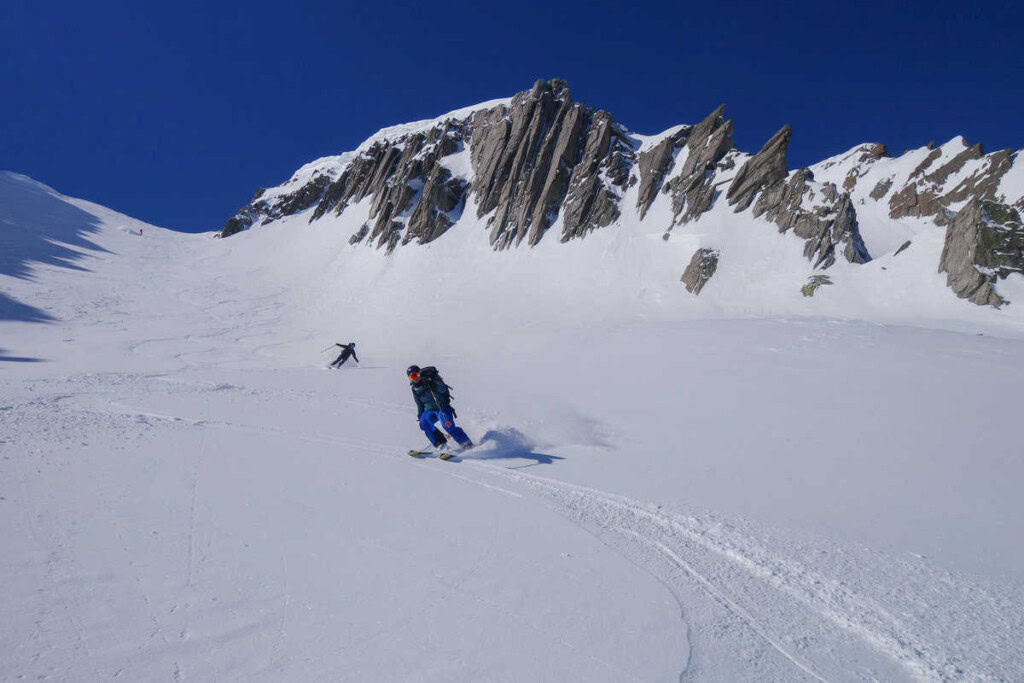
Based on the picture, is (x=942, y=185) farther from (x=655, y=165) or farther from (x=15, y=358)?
(x=15, y=358)

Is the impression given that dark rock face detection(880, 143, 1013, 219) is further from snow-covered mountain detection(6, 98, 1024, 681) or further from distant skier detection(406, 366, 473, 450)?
distant skier detection(406, 366, 473, 450)

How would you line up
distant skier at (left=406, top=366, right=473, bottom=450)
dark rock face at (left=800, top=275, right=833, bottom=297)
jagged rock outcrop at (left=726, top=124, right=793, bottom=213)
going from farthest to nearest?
jagged rock outcrop at (left=726, top=124, right=793, bottom=213) → dark rock face at (left=800, top=275, right=833, bottom=297) → distant skier at (left=406, top=366, right=473, bottom=450)

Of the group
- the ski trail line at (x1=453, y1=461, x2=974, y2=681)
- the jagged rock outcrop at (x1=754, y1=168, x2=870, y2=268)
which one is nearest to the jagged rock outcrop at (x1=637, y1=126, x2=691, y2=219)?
the jagged rock outcrop at (x1=754, y1=168, x2=870, y2=268)

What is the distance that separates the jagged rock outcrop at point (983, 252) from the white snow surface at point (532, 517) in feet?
26.6

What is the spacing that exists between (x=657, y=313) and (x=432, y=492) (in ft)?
72.9

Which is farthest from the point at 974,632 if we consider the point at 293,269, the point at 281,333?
the point at 293,269

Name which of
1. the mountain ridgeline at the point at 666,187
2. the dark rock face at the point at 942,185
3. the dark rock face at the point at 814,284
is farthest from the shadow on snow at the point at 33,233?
the dark rock face at the point at 942,185

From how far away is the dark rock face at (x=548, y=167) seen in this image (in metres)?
40.7

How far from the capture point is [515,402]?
10.8 metres

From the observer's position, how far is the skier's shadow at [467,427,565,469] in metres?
7.12

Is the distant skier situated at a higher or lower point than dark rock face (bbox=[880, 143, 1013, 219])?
lower

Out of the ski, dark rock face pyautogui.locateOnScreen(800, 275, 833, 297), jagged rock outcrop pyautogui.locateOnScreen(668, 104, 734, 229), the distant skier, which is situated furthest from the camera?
jagged rock outcrop pyautogui.locateOnScreen(668, 104, 734, 229)

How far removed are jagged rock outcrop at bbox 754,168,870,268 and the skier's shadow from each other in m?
25.7

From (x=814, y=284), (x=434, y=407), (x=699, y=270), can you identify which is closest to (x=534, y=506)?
(x=434, y=407)
